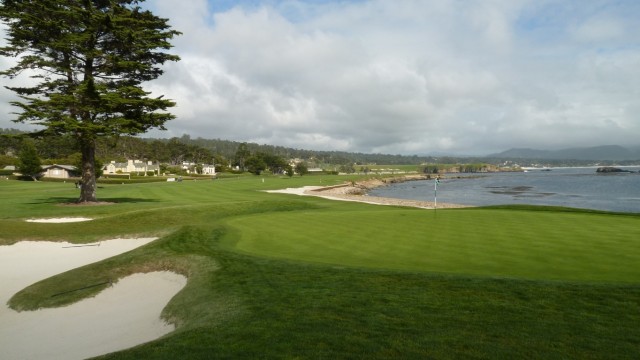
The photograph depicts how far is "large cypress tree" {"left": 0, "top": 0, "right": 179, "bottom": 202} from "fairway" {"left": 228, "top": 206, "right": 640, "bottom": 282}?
14.3 meters

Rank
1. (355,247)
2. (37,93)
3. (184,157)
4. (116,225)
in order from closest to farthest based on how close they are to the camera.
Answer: (355,247), (116,225), (37,93), (184,157)

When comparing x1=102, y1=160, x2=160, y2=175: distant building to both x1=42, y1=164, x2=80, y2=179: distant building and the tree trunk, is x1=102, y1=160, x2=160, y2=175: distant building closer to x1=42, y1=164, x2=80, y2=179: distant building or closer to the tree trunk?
x1=42, y1=164, x2=80, y2=179: distant building

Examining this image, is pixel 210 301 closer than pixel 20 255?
Yes

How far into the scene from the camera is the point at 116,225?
2252 centimetres

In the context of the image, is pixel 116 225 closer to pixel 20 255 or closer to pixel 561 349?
pixel 20 255

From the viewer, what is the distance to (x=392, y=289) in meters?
9.31

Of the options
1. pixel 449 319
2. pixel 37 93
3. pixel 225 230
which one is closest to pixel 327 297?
pixel 449 319

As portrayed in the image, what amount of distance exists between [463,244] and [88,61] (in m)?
28.6

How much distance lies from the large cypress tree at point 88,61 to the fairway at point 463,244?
46.9 ft

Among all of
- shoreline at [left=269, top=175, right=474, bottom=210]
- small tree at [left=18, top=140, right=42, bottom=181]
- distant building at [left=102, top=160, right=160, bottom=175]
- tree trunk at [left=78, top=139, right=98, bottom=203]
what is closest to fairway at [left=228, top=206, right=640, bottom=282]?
shoreline at [left=269, top=175, right=474, bottom=210]

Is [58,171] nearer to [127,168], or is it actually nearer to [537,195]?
[127,168]

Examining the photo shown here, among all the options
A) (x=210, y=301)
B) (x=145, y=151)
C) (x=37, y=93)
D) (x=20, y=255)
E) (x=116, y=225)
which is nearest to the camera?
(x=210, y=301)

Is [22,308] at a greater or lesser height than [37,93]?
lesser

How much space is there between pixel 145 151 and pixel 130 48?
14726 centimetres
